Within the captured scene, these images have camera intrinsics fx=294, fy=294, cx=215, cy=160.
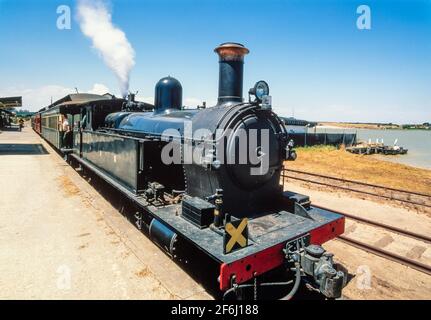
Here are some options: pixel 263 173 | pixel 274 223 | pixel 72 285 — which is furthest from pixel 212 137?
pixel 72 285

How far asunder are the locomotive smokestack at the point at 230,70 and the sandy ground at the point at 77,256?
3.04 meters

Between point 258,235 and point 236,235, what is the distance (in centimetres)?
70

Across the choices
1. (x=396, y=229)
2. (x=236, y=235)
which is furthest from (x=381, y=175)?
(x=236, y=235)

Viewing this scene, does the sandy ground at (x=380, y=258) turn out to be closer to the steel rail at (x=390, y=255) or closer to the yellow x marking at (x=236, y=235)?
the steel rail at (x=390, y=255)

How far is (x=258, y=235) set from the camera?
4.20 m

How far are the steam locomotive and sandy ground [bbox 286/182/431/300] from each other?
636 millimetres

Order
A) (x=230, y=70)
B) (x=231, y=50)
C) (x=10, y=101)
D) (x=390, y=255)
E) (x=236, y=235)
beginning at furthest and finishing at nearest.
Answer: (x=10, y=101) → (x=390, y=255) → (x=230, y=70) → (x=231, y=50) → (x=236, y=235)

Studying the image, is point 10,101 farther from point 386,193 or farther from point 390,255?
point 390,255

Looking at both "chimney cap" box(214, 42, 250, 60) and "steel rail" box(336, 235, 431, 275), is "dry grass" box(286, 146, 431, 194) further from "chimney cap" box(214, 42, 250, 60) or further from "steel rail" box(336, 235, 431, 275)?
"chimney cap" box(214, 42, 250, 60)

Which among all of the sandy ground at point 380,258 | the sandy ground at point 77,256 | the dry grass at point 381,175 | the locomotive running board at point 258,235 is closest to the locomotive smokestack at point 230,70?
the locomotive running board at point 258,235

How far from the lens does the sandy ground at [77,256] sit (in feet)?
13.9

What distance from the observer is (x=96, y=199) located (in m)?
8.81

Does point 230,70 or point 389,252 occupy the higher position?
point 230,70

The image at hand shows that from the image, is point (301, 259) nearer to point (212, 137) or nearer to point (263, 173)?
point (263, 173)
